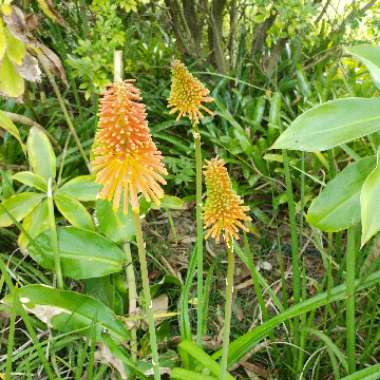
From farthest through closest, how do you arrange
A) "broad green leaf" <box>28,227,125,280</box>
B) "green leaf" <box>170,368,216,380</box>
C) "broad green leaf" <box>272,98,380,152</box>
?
"broad green leaf" <box>28,227,125,280</box>, "green leaf" <box>170,368,216,380</box>, "broad green leaf" <box>272,98,380,152</box>

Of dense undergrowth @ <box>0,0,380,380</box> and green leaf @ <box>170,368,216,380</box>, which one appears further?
dense undergrowth @ <box>0,0,380,380</box>

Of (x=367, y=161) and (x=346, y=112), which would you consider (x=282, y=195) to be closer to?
(x=367, y=161)

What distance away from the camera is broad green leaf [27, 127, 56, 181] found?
2033 millimetres

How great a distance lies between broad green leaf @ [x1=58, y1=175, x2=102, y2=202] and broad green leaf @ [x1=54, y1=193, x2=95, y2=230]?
0.13 ft

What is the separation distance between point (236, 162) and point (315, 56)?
3.36ft

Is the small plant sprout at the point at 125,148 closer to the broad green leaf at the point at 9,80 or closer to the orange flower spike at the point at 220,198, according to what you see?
the orange flower spike at the point at 220,198

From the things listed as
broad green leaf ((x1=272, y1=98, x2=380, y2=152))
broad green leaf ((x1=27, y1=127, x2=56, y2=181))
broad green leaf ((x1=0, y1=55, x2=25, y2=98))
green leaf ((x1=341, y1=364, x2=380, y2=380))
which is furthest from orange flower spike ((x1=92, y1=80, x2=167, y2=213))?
broad green leaf ((x1=27, y1=127, x2=56, y2=181))

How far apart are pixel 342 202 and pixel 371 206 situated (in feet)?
1.14

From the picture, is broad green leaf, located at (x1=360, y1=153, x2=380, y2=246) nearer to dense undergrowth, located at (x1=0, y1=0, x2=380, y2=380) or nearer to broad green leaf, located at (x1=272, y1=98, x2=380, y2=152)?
dense undergrowth, located at (x1=0, y1=0, x2=380, y2=380)

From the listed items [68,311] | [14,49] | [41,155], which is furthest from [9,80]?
[68,311]

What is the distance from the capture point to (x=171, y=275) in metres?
2.10

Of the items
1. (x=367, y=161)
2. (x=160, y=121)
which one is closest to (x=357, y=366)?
(x=367, y=161)

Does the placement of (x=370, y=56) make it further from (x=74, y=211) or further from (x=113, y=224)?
(x=74, y=211)

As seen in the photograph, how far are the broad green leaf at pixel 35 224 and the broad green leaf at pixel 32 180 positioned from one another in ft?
0.22
